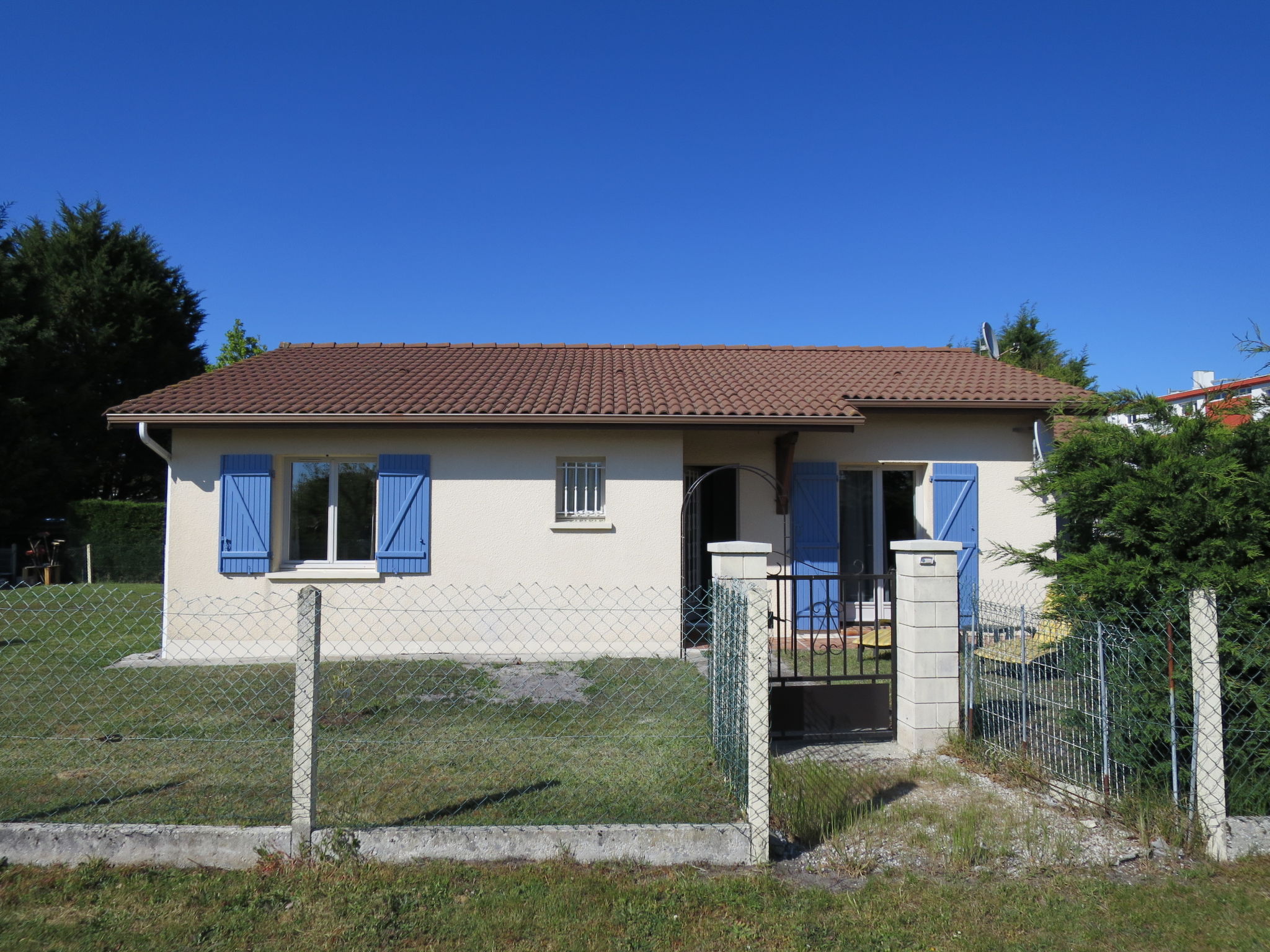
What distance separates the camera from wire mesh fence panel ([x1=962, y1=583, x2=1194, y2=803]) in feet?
13.3

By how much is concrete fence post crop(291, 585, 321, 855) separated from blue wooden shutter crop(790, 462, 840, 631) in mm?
7468

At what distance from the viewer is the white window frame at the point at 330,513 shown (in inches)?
386

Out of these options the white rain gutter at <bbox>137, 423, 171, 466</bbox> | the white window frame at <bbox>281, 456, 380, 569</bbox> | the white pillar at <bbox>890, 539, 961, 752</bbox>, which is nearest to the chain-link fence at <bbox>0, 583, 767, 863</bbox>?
the white window frame at <bbox>281, 456, 380, 569</bbox>

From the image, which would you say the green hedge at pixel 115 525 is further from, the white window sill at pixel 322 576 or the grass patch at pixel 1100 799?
the grass patch at pixel 1100 799

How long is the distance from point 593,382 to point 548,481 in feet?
6.98

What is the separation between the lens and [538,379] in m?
11.4

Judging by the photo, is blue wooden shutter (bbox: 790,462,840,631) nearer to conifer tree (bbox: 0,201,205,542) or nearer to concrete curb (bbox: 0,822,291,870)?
concrete curb (bbox: 0,822,291,870)

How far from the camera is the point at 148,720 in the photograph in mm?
6117

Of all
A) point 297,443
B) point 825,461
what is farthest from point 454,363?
point 825,461

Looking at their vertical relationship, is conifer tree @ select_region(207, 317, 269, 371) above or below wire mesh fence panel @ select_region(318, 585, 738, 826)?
above

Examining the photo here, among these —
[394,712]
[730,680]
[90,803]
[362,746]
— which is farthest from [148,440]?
[730,680]

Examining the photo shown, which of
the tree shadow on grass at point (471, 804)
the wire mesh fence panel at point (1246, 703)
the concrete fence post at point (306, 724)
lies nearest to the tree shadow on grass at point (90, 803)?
the concrete fence post at point (306, 724)

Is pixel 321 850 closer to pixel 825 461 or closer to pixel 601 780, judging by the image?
pixel 601 780

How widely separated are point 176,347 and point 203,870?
24.1m
